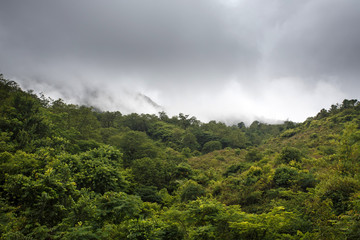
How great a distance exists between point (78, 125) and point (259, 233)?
26953 mm

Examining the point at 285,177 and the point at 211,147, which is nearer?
the point at 285,177

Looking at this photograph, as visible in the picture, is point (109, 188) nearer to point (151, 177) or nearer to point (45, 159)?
point (45, 159)

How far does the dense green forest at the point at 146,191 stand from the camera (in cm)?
622

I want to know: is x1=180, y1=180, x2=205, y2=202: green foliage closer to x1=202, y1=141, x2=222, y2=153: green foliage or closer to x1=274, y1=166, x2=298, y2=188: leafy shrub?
x1=274, y1=166, x2=298, y2=188: leafy shrub

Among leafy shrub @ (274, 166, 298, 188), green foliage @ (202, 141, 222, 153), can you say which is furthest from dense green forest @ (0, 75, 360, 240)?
green foliage @ (202, 141, 222, 153)

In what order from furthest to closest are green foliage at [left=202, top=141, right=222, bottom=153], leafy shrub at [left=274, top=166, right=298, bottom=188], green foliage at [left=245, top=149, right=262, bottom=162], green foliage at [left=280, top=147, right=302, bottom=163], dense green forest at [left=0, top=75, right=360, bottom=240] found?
green foliage at [left=202, top=141, right=222, bottom=153]
green foliage at [left=245, top=149, right=262, bottom=162]
green foliage at [left=280, top=147, right=302, bottom=163]
leafy shrub at [left=274, top=166, right=298, bottom=188]
dense green forest at [left=0, top=75, right=360, bottom=240]

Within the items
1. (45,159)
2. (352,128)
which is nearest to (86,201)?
(45,159)

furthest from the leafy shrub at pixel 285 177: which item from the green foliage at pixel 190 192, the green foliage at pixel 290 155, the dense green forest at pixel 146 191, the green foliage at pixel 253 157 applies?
the green foliage at pixel 253 157

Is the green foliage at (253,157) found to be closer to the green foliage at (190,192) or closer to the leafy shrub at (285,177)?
the leafy shrub at (285,177)

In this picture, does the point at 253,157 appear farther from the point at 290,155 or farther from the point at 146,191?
the point at 146,191

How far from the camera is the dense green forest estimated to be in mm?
6219

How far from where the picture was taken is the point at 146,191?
55.0 ft

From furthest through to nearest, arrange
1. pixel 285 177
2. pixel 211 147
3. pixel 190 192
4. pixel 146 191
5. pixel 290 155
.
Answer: pixel 211 147 < pixel 290 155 < pixel 146 191 < pixel 190 192 < pixel 285 177

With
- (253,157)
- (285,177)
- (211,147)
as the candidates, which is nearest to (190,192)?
(285,177)
